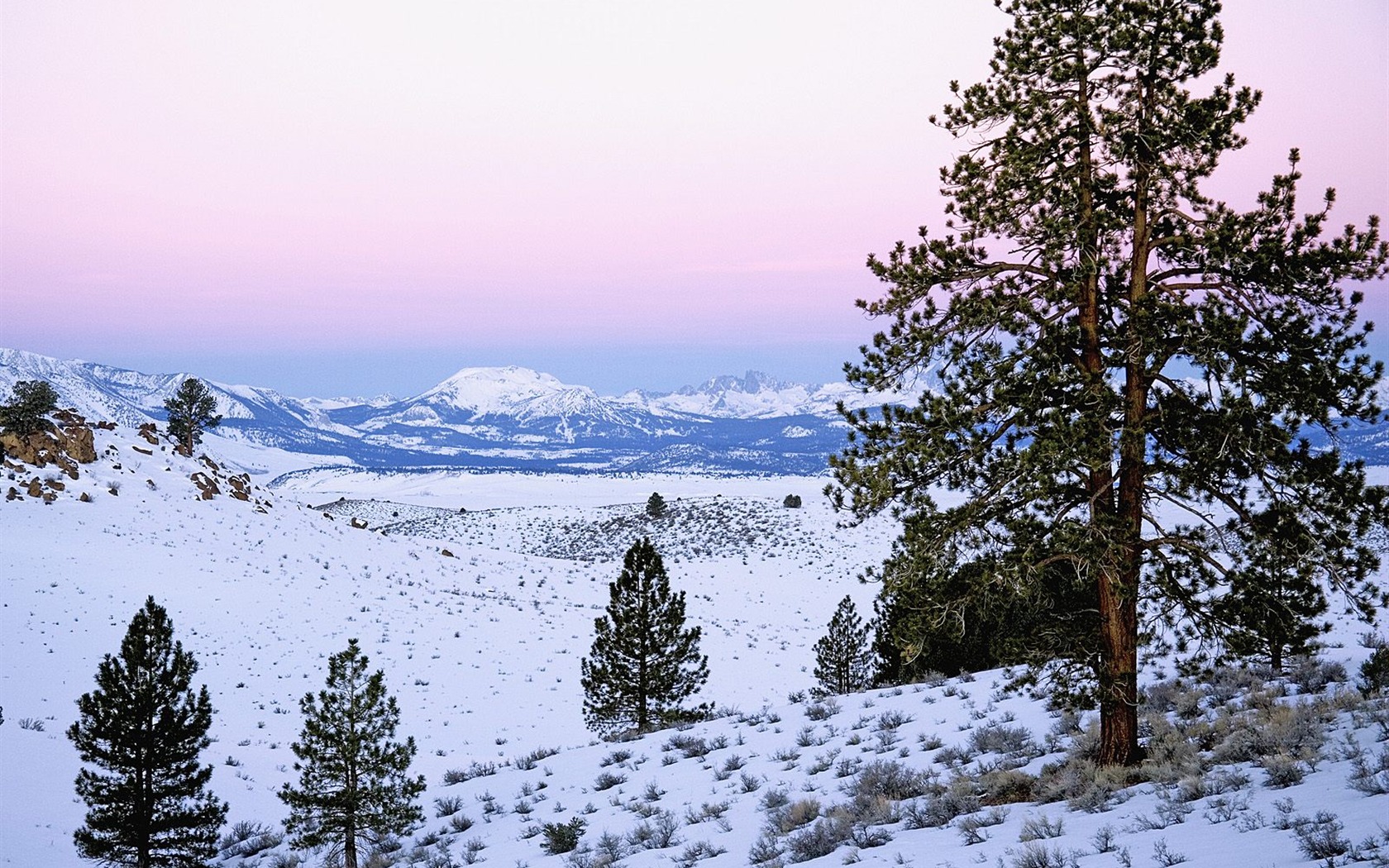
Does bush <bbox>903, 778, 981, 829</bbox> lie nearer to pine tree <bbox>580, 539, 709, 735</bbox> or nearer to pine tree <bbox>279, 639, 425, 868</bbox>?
pine tree <bbox>279, 639, 425, 868</bbox>

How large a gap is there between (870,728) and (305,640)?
86.9ft

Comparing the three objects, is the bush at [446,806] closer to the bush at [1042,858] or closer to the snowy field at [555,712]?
the snowy field at [555,712]

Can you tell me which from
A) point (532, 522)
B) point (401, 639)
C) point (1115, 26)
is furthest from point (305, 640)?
point (532, 522)

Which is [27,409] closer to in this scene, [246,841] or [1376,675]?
[246,841]

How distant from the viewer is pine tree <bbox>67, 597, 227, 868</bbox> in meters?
12.6

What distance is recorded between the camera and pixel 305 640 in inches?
1232

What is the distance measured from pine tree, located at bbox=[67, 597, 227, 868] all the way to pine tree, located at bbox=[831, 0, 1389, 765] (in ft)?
41.6

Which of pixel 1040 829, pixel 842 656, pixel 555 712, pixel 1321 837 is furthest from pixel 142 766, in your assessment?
pixel 842 656

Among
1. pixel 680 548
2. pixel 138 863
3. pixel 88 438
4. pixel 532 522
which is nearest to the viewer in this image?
pixel 138 863

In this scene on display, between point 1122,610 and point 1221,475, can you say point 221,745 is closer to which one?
point 1122,610

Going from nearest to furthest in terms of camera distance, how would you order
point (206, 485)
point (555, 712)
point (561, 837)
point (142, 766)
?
point (561, 837), point (142, 766), point (555, 712), point (206, 485)

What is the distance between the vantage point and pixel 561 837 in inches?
407

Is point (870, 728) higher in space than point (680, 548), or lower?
higher

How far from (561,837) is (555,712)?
17109mm
